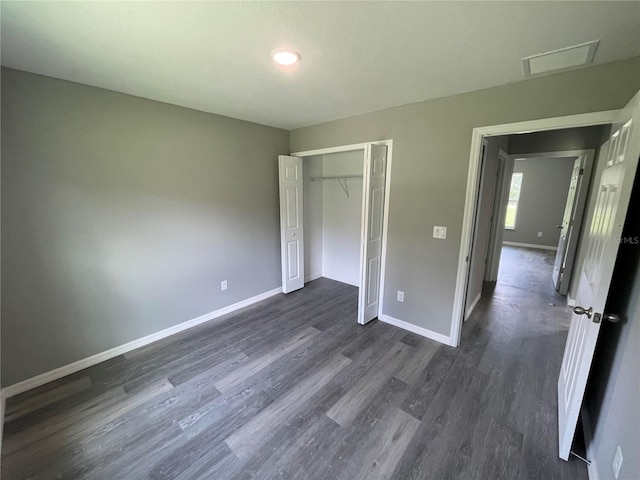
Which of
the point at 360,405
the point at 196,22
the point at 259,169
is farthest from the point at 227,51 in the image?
the point at 360,405

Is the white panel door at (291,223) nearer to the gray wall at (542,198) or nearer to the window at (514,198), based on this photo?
the gray wall at (542,198)

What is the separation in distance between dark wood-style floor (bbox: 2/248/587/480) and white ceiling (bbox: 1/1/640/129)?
2388mm

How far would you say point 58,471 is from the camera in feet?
4.62

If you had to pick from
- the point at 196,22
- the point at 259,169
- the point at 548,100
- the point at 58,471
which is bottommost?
the point at 58,471

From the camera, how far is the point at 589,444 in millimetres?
1490

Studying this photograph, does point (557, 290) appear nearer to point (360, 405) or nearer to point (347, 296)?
point (347, 296)

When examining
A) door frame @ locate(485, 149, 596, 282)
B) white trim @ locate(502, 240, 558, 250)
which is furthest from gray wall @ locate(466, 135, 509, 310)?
white trim @ locate(502, 240, 558, 250)

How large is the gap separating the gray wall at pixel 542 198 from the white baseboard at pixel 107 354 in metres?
7.87

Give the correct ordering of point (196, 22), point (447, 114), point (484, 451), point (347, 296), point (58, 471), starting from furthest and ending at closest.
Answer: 1. point (347, 296)
2. point (447, 114)
3. point (484, 451)
4. point (58, 471)
5. point (196, 22)

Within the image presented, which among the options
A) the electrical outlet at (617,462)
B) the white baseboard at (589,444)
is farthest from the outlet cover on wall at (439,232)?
the electrical outlet at (617,462)

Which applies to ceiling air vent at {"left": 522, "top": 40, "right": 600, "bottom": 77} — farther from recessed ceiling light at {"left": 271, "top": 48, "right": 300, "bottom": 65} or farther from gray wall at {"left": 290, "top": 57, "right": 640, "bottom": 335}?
recessed ceiling light at {"left": 271, "top": 48, "right": 300, "bottom": 65}

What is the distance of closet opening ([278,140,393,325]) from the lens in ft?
9.04

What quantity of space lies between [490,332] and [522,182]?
6.28 meters

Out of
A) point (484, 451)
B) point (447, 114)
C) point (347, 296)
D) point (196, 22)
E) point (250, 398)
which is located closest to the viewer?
point (196, 22)
